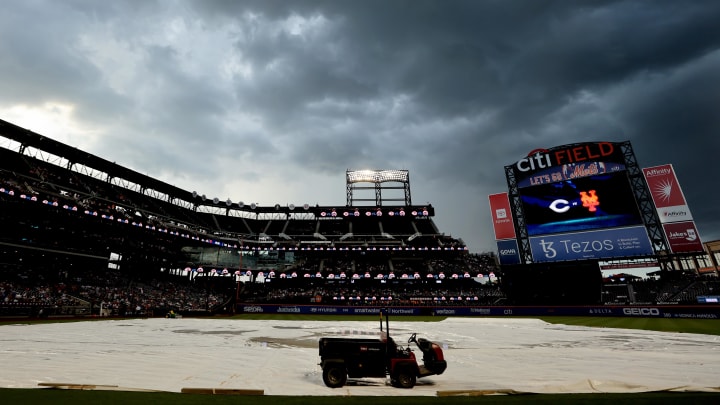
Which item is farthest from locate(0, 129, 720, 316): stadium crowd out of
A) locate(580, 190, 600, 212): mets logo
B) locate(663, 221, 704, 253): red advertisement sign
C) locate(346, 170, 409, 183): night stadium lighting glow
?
locate(580, 190, 600, 212): mets logo

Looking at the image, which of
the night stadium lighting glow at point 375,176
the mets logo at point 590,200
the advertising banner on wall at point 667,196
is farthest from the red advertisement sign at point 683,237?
the night stadium lighting glow at point 375,176

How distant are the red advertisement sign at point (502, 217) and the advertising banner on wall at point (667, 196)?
17.3 m

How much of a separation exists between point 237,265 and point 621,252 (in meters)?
65.5

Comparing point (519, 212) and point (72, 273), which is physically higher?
point (519, 212)

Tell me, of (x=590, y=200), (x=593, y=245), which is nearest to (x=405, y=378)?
(x=593, y=245)

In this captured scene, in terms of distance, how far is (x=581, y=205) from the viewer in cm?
4466

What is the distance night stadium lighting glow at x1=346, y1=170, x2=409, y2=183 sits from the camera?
81.7 meters

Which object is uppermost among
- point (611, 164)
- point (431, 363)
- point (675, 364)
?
point (611, 164)

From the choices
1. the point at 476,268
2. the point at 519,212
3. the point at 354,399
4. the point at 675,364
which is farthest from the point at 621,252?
the point at 354,399

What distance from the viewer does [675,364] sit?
10961mm

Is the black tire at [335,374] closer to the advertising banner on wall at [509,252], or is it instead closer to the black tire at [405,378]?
the black tire at [405,378]

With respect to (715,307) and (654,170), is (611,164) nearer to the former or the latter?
(654,170)

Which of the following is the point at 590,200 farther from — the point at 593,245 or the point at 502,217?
the point at 502,217

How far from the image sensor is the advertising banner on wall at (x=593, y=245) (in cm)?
4128
